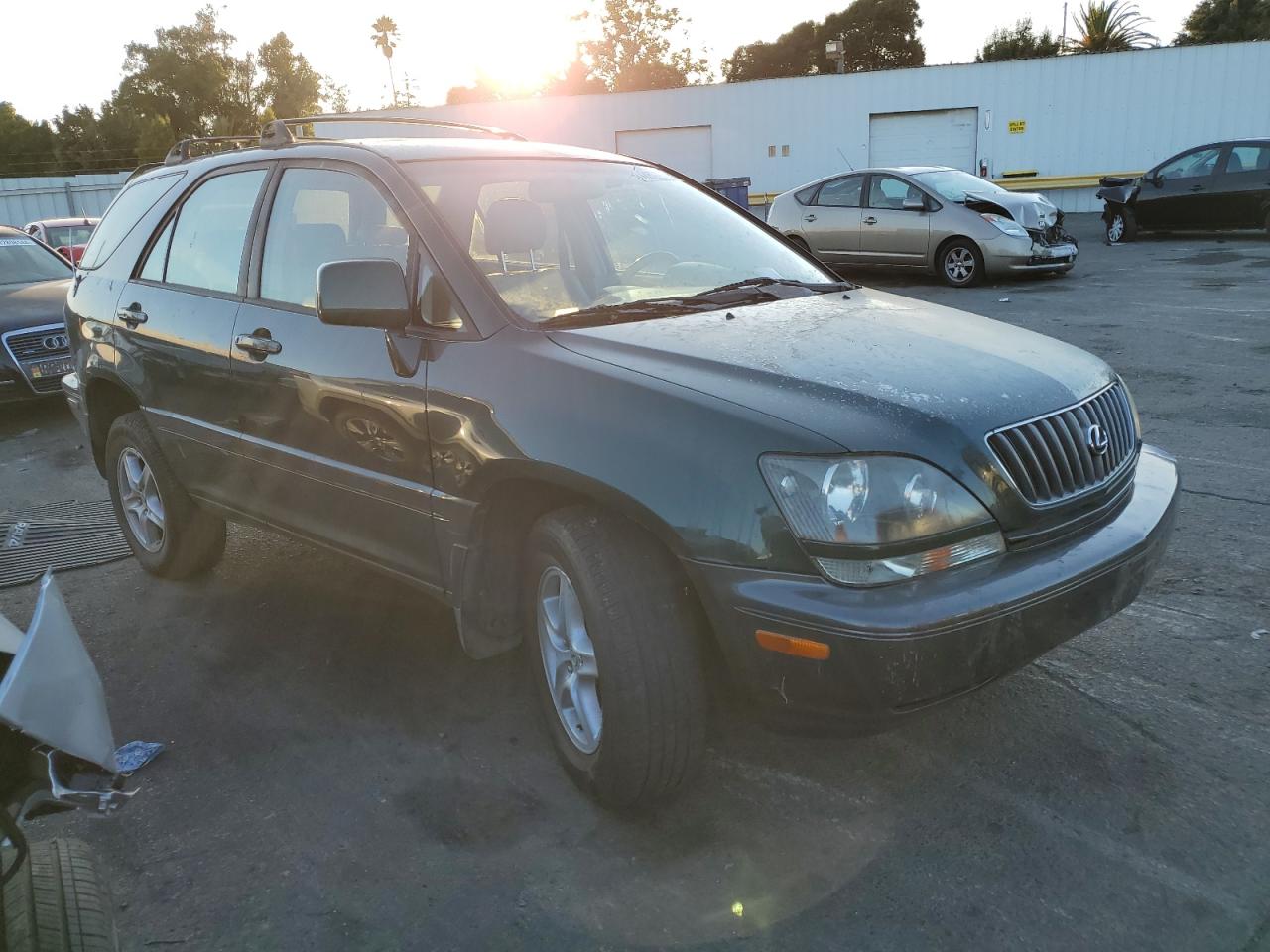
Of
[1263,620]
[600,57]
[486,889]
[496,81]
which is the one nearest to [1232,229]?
[1263,620]

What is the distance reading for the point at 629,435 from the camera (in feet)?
7.84

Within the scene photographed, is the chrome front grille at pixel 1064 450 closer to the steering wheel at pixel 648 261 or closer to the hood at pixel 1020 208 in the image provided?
the steering wheel at pixel 648 261

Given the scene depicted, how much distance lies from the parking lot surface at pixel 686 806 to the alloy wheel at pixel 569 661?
0.21 metres

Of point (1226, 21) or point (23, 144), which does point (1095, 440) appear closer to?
point (1226, 21)

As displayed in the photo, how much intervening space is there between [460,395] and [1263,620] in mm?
2878

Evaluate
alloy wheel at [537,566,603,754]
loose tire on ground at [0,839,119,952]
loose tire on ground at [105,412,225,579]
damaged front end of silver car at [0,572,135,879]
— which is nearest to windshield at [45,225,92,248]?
loose tire on ground at [105,412,225,579]

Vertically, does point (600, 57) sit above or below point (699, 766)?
above

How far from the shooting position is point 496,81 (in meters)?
74.1

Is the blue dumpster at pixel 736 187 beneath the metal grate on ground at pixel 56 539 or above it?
above

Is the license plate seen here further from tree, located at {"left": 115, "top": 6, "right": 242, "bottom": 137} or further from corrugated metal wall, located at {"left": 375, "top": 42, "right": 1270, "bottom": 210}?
tree, located at {"left": 115, "top": 6, "right": 242, "bottom": 137}

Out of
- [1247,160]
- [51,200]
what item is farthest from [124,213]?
[51,200]

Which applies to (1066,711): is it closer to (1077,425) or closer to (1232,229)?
(1077,425)

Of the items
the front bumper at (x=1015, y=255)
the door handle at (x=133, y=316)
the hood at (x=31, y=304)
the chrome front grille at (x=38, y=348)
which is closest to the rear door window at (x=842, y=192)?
the front bumper at (x=1015, y=255)

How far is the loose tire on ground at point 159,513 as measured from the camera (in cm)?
427
